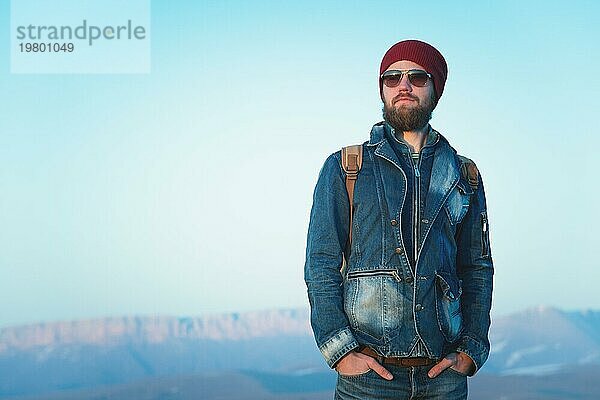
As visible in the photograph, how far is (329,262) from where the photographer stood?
111 inches

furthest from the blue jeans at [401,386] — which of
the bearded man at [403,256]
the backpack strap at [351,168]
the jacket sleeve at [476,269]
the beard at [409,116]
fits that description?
the beard at [409,116]

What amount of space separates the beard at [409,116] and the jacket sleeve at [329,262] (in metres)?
0.17

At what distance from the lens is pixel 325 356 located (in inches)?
110

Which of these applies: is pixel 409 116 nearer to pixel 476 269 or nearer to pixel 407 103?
pixel 407 103

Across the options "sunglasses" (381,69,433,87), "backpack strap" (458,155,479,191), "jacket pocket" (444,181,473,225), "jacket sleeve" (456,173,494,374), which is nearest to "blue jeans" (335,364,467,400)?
"jacket sleeve" (456,173,494,374)

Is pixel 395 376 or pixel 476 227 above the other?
pixel 476 227

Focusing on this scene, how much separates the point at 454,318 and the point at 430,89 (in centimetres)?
58

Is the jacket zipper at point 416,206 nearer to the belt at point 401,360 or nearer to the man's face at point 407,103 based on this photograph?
the man's face at point 407,103

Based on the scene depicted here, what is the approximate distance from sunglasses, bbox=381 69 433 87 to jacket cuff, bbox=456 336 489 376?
65 cm

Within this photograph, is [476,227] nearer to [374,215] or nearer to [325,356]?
[374,215]

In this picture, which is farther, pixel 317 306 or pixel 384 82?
pixel 384 82

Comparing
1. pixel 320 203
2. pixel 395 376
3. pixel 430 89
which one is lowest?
pixel 395 376

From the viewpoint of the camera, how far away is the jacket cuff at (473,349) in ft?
9.44

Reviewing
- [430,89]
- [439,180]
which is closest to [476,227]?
[439,180]
